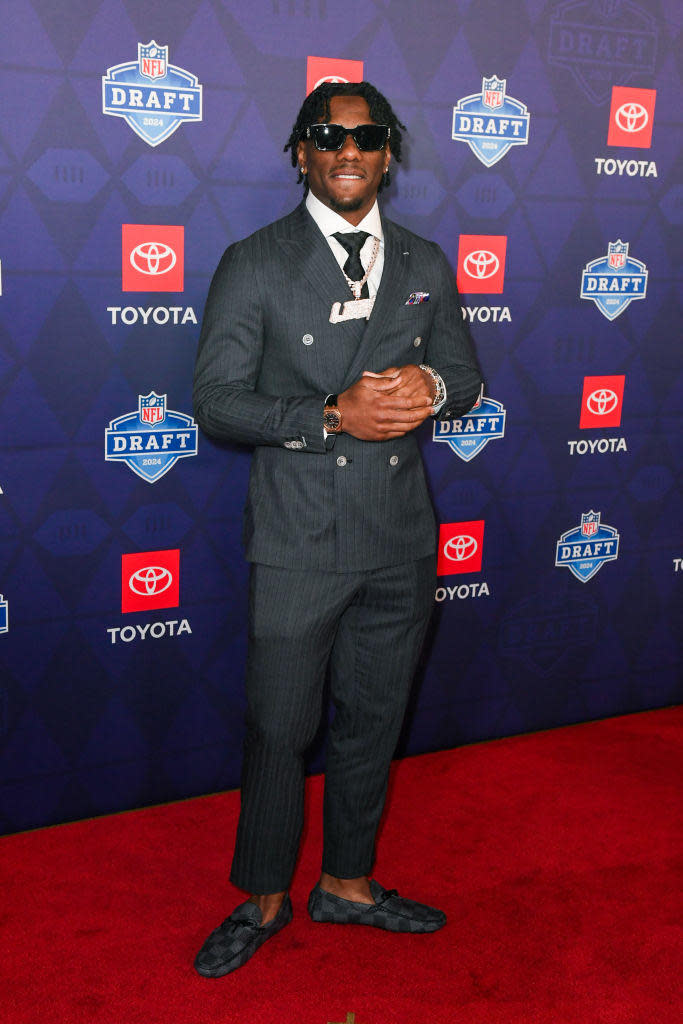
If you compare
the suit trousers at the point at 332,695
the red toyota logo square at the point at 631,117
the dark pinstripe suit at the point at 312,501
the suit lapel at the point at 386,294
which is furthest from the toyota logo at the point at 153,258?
the red toyota logo square at the point at 631,117

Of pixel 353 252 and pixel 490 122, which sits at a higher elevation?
pixel 490 122

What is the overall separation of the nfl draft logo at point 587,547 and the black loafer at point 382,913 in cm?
136

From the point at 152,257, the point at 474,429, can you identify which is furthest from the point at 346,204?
the point at 474,429

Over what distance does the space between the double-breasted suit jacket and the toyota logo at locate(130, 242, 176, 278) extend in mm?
405

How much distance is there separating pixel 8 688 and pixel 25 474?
1.90 feet

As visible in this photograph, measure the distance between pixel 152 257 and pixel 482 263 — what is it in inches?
39.1

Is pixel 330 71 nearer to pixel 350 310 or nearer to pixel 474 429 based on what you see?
pixel 350 310

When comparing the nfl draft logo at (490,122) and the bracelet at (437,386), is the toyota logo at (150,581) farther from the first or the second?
the nfl draft logo at (490,122)

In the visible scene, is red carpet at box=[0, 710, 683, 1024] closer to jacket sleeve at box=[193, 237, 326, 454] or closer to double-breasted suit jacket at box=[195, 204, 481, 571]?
double-breasted suit jacket at box=[195, 204, 481, 571]

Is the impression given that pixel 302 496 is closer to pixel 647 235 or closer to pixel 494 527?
pixel 494 527

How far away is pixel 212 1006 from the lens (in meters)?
2.28

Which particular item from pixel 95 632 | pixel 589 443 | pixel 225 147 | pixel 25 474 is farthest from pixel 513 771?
pixel 225 147

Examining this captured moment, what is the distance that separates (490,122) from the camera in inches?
122

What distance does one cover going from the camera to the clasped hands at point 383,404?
2.20m
